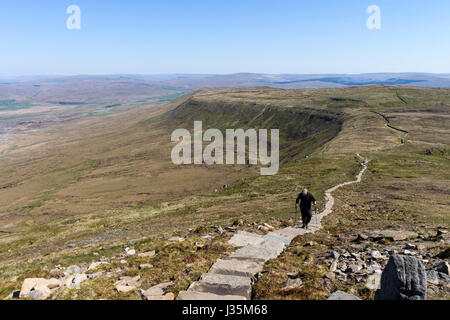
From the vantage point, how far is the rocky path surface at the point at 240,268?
11.3 meters

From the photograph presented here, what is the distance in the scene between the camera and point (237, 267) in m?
13.7

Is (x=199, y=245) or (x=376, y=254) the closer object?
(x=376, y=254)

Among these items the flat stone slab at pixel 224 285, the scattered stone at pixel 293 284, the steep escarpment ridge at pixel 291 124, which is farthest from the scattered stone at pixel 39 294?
the steep escarpment ridge at pixel 291 124

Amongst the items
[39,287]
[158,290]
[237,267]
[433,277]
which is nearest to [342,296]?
[433,277]

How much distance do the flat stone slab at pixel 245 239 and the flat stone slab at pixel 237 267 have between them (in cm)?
363

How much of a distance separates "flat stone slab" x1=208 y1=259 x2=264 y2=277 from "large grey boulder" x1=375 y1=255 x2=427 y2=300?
221 inches

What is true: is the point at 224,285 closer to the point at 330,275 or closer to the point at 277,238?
the point at 330,275

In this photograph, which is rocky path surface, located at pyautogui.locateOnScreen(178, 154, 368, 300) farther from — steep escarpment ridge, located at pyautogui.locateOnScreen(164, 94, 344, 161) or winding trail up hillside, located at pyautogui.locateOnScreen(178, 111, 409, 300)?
steep escarpment ridge, located at pyautogui.locateOnScreen(164, 94, 344, 161)

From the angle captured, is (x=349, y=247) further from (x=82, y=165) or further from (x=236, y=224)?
(x=82, y=165)

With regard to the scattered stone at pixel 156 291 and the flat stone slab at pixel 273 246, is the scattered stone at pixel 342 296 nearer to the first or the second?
the flat stone slab at pixel 273 246

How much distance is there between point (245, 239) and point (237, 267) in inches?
217
